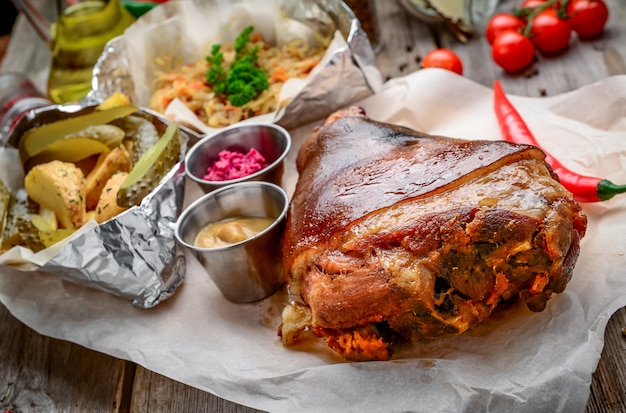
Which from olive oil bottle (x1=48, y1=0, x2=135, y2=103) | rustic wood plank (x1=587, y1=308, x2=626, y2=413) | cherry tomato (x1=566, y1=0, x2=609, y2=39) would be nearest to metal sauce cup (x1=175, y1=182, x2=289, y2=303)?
rustic wood plank (x1=587, y1=308, x2=626, y2=413)

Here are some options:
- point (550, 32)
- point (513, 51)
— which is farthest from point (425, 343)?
point (550, 32)

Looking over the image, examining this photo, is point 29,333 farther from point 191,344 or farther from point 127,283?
point 191,344

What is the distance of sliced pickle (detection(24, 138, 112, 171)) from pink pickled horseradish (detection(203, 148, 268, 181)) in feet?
2.05

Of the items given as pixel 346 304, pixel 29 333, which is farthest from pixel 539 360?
pixel 29 333

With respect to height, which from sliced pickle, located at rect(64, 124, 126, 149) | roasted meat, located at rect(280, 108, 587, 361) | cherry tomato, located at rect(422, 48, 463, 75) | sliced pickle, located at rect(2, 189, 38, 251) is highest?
roasted meat, located at rect(280, 108, 587, 361)

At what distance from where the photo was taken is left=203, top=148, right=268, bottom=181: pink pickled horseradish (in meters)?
3.69

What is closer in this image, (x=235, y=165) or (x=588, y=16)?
(x=235, y=165)

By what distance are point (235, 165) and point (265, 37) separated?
5.18 ft

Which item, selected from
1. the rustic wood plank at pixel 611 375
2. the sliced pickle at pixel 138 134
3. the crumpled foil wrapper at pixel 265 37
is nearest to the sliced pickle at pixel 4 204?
the sliced pickle at pixel 138 134

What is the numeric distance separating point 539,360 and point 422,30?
3547mm

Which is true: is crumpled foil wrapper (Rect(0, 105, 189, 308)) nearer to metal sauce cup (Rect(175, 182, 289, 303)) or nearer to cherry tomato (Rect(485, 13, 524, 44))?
metal sauce cup (Rect(175, 182, 289, 303))

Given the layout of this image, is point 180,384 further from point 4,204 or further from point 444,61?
point 444,61

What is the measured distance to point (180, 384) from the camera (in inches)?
119

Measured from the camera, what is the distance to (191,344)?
310 centimetres
